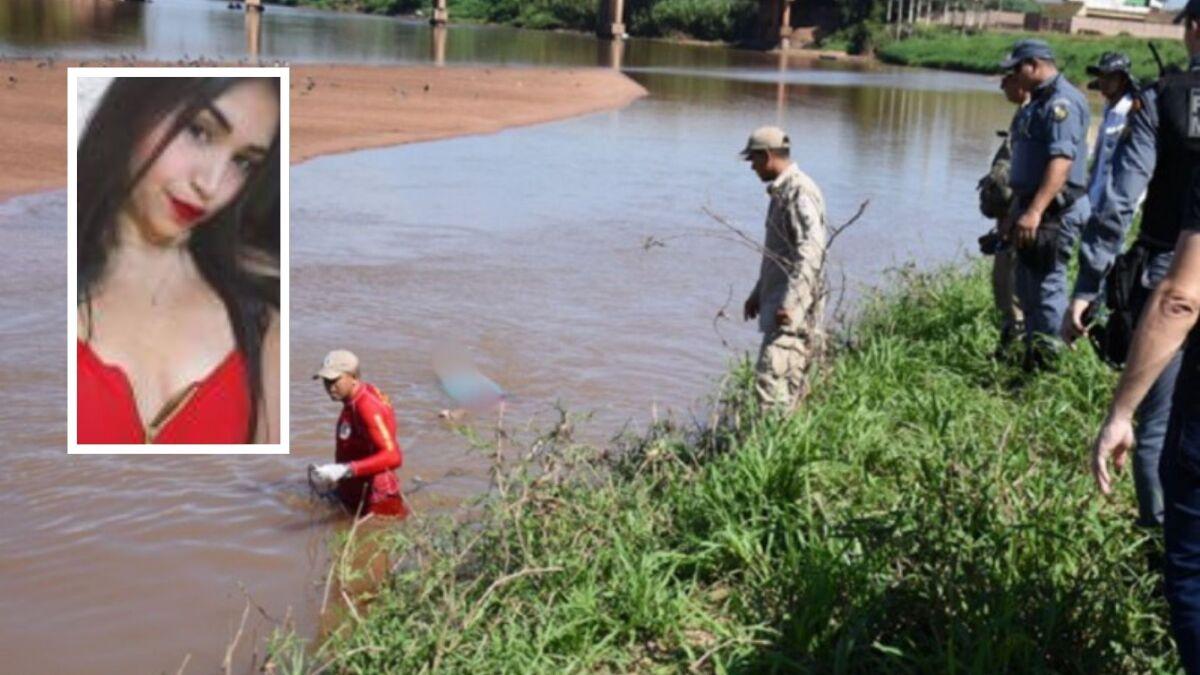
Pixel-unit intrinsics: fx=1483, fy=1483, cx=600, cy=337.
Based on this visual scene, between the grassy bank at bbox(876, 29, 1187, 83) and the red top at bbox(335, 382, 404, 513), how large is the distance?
2007 inches

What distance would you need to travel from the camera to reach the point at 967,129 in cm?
3200

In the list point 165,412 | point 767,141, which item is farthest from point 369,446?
point 165,412

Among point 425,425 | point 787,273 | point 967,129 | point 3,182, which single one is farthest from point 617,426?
point 967,129

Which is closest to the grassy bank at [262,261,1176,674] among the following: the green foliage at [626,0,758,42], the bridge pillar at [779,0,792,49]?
the bridge pillar at [779,0,792,49]

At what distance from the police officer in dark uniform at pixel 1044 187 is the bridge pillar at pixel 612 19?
75820 millimetres

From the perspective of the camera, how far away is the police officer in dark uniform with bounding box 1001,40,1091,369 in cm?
628

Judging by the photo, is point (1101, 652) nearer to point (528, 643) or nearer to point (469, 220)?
point (528, 643)

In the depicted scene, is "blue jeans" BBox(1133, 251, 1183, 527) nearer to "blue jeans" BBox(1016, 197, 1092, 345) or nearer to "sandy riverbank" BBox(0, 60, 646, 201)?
"blue jeans" BBox(1016, 197, 1092, 345)

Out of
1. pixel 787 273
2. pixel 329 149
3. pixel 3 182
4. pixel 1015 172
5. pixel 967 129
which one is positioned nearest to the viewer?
pixel 787 273

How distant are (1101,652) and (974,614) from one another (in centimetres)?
32

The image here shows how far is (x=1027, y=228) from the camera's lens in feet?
20.6

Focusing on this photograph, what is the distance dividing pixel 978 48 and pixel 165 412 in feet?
221

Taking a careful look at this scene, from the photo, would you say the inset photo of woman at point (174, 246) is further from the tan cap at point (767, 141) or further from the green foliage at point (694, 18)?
the green foliage at point (694, 18)

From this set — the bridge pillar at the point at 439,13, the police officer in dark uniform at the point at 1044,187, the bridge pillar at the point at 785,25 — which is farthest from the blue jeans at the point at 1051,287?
the bridge pillar at the point at 439,13
